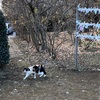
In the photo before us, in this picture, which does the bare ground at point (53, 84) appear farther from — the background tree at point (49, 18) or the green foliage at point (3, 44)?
the background tree at point (49, 18)

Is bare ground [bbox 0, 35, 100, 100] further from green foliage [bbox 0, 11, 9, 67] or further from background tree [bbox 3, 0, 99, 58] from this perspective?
background tree [bbox 3, 0, 99, 58]

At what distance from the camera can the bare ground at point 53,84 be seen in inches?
211

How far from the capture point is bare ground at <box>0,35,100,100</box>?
536cm

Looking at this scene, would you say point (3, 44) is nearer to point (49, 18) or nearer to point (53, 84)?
point (53, 84)

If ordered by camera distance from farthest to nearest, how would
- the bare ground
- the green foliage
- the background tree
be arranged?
the background tree → the green foliage → the bare ground

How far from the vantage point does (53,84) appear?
6043 mm

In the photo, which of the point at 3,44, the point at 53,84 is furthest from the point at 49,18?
the point at 53,84

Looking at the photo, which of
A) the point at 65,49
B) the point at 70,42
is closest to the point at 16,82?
the point at 65,49

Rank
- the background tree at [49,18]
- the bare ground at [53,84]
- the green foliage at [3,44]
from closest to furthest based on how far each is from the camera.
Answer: the bare ground at [53,84] → the green foliage at [3,44] → the background tree at [49,18]

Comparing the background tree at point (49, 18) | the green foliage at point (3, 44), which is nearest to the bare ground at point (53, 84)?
the green foliage at point (3, 44)

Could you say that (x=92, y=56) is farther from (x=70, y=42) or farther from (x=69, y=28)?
(x=70, y=42)

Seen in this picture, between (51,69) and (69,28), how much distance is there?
249 centimetres

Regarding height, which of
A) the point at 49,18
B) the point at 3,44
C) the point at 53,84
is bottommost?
the point at 53,84

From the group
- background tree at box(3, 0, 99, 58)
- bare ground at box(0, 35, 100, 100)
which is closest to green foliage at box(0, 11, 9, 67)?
bare ground at box(0, 35, 100, 100)
